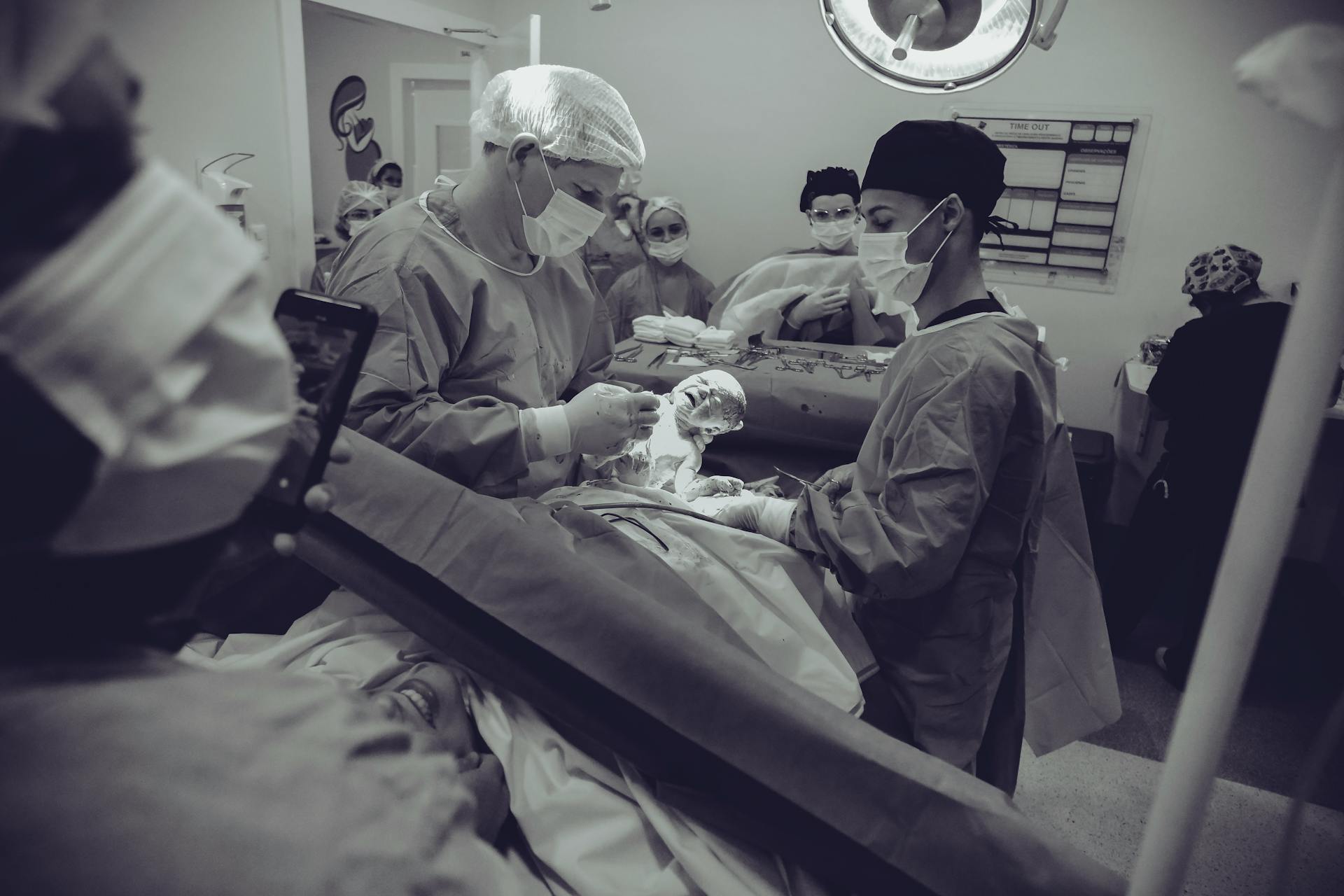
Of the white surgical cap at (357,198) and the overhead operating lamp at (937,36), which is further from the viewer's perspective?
the white surgical cap at (357,198)

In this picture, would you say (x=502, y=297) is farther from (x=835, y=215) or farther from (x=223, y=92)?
(x=835, y=215)

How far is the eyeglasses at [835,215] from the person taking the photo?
4288 mm

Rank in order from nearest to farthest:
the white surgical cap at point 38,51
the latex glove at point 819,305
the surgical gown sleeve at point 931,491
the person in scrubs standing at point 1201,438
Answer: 1. the white surgical cap at point 38,51
2. the surgical gown sleeve at point 931,491
3. the person in scrubs standing at point 1201,438
4. the latex glove at point 819,305

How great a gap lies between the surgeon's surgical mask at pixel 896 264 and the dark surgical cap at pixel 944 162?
2.2 inches

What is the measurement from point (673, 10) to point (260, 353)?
5303mm

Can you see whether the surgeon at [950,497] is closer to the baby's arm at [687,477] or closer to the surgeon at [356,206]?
the baby's arm at [687,477]

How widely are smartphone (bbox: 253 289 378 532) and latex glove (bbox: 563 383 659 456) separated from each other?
76 cm

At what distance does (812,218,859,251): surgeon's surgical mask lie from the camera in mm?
4285

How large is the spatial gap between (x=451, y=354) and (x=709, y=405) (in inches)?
29.7

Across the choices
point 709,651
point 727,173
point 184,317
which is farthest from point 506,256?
point 727,173

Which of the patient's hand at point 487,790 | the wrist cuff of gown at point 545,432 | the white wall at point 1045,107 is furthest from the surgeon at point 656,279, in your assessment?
the patient's hand at point 487,790

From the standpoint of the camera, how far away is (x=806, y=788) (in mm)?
985

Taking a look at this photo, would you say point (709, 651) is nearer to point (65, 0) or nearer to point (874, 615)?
point (874, 615)

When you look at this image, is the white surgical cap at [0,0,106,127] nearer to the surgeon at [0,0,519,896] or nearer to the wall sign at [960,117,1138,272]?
the surgeon at [0,0,519,896]
